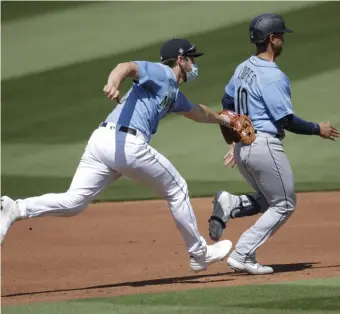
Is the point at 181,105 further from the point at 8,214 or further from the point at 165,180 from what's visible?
the point at 8,214

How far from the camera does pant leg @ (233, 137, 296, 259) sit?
739 centimetres

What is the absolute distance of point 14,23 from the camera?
1794cm

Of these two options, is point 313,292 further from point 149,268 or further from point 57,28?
point 57,28

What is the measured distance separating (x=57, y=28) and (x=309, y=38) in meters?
4.37

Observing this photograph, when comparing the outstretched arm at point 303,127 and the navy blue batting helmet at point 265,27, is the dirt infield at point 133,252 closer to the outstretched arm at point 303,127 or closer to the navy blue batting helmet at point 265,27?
the outstretched arm at point 303,127

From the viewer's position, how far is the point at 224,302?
248 inches

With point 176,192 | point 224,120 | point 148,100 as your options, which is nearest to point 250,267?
point 176,192

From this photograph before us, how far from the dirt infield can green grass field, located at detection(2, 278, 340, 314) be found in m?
0.35

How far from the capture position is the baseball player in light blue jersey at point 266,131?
734 cm

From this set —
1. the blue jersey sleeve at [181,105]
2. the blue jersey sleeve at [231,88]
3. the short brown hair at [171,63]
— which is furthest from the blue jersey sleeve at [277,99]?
the short brown hair at [171,63]

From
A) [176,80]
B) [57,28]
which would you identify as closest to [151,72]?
[176,80]

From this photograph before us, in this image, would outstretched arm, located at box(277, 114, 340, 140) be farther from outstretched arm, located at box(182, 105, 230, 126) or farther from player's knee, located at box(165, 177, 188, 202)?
player's knee, located at box(165, 177, 188, 202)

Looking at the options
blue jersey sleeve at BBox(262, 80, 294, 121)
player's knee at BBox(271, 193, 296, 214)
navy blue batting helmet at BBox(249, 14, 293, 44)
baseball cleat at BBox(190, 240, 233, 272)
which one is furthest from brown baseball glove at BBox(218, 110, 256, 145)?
baseball cleat at BBox(190, 240, 233, 272)

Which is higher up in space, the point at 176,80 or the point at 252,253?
the point at 176,80
